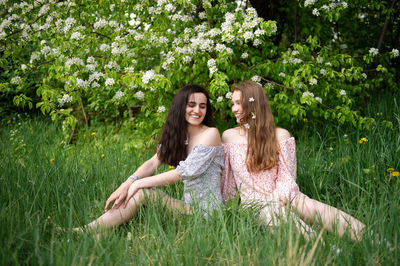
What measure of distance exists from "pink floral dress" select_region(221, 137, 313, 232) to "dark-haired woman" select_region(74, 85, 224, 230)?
0.38 feet

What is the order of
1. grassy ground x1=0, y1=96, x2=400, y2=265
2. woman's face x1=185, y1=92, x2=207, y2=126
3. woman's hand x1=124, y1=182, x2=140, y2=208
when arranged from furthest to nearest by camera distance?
woman's face x1=185, y1=92, x2=207, y2=126
woman's hand x1=124, y1=182, x2=140, y2=208
grassy ground x1=0, y1=96, x2=400, y2=265

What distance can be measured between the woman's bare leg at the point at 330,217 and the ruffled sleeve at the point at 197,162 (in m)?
Result: 0.69

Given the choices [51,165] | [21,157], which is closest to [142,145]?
[51,165]

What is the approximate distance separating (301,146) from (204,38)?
1575 millimetres

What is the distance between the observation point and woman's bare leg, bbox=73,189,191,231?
2182mm

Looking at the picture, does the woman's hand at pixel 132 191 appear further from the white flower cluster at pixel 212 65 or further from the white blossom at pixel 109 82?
the white flower cluster at pixel 212 65

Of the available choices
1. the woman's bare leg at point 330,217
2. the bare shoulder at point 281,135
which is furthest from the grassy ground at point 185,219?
the bare shoulder at point 281,135

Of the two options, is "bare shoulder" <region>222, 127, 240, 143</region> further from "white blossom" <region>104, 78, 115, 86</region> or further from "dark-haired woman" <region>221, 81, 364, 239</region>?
"white blossom" <region>104, 78, 115, 86</region>

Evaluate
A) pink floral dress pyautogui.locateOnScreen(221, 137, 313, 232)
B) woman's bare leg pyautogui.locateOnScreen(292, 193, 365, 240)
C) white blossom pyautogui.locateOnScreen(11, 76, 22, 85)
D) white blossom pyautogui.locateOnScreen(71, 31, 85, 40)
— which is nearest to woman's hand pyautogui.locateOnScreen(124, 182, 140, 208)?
pink floral dress pyautogui.locateOnScreen(221, 137, 313, 232)

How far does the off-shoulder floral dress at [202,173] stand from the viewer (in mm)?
2355

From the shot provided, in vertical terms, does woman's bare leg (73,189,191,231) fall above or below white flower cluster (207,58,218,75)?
below

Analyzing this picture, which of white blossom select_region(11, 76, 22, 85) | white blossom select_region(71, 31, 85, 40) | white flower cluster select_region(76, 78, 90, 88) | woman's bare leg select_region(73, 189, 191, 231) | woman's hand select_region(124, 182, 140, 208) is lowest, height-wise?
woman's bare leg select_region(73, 189, 191, 231)

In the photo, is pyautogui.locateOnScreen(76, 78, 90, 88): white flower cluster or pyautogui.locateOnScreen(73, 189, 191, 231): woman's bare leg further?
pyautogui.locateOnScreen(76, 78, 90, 88): white flower cluster

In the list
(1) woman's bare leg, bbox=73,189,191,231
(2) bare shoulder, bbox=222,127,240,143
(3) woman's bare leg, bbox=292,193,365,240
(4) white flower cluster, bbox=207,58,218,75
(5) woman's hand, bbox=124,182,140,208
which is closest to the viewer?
(3) woman's bare leg, bbox=292,193,365,240
